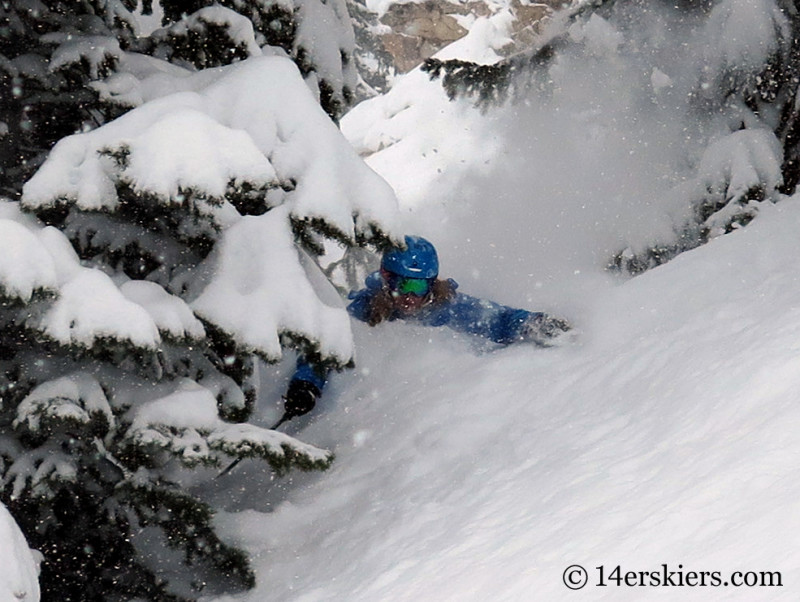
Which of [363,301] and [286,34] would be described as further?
[363,301]

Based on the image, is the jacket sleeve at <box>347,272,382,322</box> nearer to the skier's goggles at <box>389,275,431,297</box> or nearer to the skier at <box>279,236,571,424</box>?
the skier at <box>279,236,571,424</box>

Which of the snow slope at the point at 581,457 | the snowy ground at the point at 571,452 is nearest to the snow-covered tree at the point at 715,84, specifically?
the snowy ground at the point at 571,452

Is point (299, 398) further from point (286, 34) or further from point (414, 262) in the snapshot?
point (286, 34)

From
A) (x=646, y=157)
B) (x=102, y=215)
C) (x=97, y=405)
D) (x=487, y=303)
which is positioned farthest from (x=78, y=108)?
(x=646, y=157)

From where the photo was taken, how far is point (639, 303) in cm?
508

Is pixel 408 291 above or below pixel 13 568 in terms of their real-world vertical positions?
below

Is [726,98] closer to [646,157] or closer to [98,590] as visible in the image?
[646,157]

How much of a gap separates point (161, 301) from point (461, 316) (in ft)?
10.6

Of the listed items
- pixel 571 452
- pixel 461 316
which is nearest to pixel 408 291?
pixel 461 316

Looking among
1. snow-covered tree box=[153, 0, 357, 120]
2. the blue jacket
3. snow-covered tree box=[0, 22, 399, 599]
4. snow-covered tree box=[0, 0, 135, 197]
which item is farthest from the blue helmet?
snow-covered tree box=[0, 0, 135, 197]

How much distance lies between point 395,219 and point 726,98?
4.45 m

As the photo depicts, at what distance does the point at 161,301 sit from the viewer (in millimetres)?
3404

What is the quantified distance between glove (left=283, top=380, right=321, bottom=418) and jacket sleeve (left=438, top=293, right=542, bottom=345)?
4.44ft

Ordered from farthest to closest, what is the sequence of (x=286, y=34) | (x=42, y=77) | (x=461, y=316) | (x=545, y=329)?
(x=461, y=316), (x=545, y=329), (x=286, y=34), (x=42, y=77)
